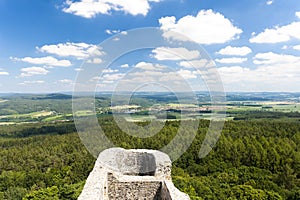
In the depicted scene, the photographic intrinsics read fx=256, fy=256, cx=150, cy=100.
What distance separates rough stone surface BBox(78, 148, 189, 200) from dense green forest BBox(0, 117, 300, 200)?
40.2ft

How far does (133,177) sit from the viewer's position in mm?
9773

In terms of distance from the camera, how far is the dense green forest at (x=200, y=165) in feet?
80.3

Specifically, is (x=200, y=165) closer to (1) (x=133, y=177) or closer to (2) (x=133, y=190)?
(1) (x=133, y=177)

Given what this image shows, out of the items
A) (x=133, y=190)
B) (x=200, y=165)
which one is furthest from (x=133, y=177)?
(x=200, y=165)

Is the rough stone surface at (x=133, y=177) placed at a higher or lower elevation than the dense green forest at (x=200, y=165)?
higher

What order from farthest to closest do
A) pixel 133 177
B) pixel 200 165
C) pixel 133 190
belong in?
pixel 200 165
pixel 133 177
pixel 133 190

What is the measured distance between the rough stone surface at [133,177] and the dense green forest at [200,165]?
1224cm

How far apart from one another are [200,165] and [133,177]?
26930 millimetres

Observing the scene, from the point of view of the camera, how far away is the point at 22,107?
5384 inches

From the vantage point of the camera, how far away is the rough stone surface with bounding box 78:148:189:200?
839 centimetres

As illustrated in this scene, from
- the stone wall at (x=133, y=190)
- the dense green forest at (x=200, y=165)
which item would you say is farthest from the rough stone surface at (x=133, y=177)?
the dense green forest at (x=200, y=165)

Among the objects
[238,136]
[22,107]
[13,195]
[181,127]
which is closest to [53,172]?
[13,195]

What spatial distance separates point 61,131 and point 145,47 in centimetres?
5852

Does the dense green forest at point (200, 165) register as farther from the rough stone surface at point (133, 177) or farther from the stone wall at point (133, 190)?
the stone wall at point (133, 190)
